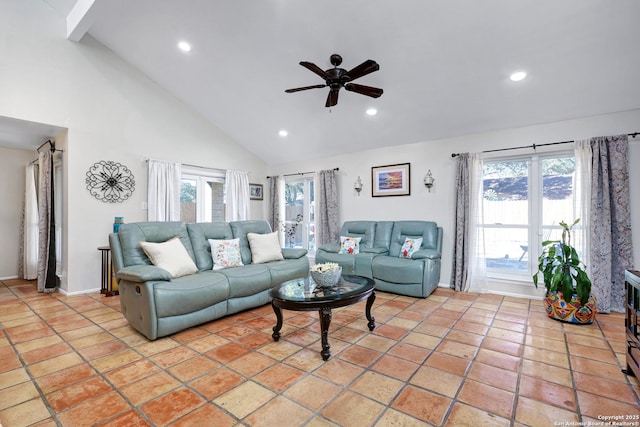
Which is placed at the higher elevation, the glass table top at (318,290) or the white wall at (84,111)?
the white wall at (84,111)

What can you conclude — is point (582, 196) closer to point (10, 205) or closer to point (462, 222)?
point (462, 222)

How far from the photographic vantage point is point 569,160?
3.86m

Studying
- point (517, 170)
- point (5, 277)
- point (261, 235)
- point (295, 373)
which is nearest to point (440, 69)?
point (517, 170)

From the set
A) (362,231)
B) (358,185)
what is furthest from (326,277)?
(358,185)

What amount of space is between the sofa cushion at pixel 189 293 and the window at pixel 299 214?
337 cm

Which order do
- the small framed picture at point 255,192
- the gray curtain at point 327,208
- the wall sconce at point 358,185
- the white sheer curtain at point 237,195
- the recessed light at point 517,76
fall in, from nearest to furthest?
the recessed light at point 517,76
the wall sconce at point 358,185
the gray curtain at point 327,208
the white sheer curtain at point 237,195
the small framed picture at point 255,192

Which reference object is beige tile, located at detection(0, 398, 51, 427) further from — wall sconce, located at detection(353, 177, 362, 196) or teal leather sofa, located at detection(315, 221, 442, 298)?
wall sconce, located at detection(353, 177, 362, 196)

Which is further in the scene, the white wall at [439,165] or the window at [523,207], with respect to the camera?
the window at [523,207]

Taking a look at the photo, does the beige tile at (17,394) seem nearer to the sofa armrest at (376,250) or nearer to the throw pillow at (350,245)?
the throw pillow at (350,245)

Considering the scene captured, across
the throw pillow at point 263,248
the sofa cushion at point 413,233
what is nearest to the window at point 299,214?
the sofa cushion at point 413,233

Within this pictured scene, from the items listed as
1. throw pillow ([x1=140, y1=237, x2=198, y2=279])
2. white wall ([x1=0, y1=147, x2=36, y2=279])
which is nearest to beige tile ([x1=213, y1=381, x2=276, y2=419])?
throw pillow ([x1=140, y1=237, x2=198, y2=279])

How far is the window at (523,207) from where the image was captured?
3.90 meters

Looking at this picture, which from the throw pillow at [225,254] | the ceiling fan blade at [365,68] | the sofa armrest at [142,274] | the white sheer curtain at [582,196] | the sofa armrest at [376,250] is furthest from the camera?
the sofa armrest at [376,250]

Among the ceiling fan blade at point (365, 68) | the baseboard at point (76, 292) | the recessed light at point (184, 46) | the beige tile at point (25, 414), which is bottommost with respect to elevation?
the beige tile at point (25, 414)
